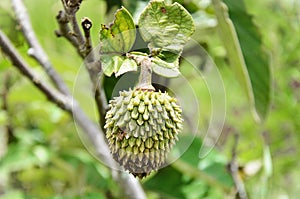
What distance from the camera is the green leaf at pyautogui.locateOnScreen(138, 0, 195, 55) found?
64cm

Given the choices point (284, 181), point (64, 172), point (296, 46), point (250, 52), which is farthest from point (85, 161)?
point (284, 181)

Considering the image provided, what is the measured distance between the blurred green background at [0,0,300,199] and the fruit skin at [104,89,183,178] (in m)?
0.42

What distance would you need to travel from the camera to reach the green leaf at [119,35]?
2.12 feet

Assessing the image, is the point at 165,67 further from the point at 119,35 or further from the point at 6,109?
the point at 6,109

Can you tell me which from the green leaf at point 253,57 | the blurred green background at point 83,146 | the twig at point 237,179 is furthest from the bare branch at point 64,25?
the twig at point 237,179

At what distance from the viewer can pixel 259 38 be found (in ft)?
3.85

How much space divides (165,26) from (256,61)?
1.77 ft

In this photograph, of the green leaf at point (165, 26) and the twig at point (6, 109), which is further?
the twig at point (6, 109)

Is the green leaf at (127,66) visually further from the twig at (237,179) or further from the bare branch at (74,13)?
the twig at (237,179)

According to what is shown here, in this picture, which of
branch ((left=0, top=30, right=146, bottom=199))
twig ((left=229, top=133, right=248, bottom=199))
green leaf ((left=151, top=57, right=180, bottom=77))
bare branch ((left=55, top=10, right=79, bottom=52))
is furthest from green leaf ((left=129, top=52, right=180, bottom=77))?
twig ((left=229, top=133, right=248, bottom=199))

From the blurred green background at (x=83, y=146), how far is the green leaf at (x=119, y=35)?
423 mm

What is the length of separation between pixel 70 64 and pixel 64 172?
296 millimetres

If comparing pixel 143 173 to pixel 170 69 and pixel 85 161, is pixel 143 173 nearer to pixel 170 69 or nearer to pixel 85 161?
pixel 170 69

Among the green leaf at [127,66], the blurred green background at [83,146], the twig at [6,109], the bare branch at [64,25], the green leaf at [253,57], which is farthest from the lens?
the twig at [6,109]
